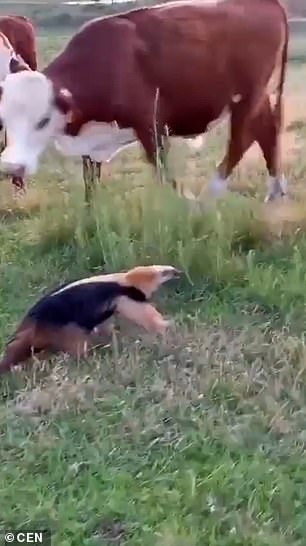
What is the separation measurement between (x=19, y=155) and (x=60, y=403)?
6.51ft

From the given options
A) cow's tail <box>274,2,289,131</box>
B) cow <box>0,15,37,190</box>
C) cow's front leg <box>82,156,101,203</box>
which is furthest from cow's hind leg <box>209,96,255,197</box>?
cow <box>0,15,37,190</box>

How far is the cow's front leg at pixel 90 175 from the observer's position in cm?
483

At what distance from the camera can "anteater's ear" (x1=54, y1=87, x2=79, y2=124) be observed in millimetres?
4762

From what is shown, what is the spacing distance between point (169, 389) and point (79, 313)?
0.45m

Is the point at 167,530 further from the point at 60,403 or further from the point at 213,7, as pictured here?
the point at 213,7

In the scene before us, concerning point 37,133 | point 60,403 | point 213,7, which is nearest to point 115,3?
point 213,7

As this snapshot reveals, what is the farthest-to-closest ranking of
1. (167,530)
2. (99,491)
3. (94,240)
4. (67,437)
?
(94,240)
(67,437)
(99,491)
(167,530)

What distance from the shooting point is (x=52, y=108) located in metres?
4.80

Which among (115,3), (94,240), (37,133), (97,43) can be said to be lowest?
(115,3)

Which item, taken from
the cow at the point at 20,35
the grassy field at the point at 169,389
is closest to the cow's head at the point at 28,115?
the grassy field at the point at 169,389

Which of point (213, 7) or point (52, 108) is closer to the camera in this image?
point (52, 108)

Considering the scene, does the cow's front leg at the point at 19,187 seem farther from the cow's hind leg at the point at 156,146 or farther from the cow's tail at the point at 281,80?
the cow's tail at the point at 281,80

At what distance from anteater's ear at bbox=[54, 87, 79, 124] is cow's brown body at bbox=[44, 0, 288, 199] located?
41mm

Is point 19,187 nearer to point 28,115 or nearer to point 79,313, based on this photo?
point 28,115
